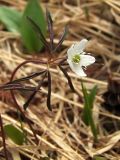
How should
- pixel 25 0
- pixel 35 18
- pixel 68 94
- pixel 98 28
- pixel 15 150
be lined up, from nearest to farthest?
pixel 15 150
pixel 68 94
pixel 35 18
pixel 98 28
pixel 25 0

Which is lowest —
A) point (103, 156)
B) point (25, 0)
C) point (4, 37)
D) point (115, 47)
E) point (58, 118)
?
point (103, 156)

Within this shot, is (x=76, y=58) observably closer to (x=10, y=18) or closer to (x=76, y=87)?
(x=76, y=87)

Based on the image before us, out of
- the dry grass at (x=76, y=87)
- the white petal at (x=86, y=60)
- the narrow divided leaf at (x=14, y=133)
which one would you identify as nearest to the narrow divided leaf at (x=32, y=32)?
the dry grass at (x=76, y=87)

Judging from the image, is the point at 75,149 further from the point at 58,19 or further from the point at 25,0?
the point at 25,0

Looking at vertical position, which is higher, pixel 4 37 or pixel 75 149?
pixel 4 37

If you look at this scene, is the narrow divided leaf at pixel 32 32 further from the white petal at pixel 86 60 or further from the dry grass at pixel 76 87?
the white petal at pixel 86 60

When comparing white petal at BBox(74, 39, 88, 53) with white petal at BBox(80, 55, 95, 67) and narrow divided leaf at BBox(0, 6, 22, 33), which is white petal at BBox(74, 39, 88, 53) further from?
narrow divided leaf at BBox(0, 6, 22, 33)

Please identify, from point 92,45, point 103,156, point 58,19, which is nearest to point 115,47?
Result: point 92,45
